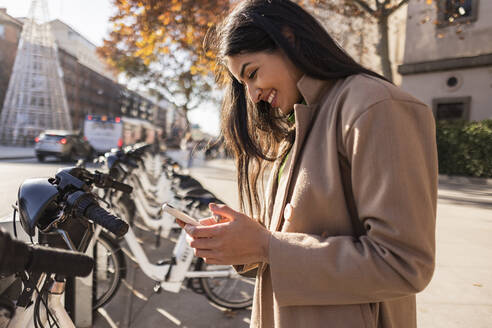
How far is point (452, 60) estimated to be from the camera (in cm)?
1452

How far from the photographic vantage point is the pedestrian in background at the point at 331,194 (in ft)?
2.55

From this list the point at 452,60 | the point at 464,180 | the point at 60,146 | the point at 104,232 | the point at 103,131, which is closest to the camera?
the point at 104,232

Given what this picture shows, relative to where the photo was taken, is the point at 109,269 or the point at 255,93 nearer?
the point at 255,93

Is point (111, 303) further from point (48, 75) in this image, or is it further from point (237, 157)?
point (237, 157)

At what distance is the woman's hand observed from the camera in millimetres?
908

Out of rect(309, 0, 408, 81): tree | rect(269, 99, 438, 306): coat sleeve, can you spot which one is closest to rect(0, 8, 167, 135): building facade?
rect(269, 99, 438, 306): coat sleeve

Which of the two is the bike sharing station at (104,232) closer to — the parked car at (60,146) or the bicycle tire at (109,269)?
the bicycle tire at (109,269)

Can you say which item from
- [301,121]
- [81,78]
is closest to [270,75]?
[301,121]

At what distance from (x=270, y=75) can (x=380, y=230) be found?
23.6 inches

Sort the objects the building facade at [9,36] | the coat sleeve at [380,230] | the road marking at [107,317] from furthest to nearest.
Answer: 1. the road marking at [107,317]
2. the building facade at [9,36]
3. the coat sleeve at [380,230]

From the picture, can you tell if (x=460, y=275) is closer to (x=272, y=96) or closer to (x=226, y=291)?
(x=226, y=291)

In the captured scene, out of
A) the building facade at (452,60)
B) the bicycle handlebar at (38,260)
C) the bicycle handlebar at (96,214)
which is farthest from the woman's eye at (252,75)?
the building facade at (452,60)

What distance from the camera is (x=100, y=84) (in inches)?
2190

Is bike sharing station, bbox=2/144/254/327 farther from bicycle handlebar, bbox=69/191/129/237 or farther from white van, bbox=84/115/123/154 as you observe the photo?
white van, bbox=84/115/123/154
